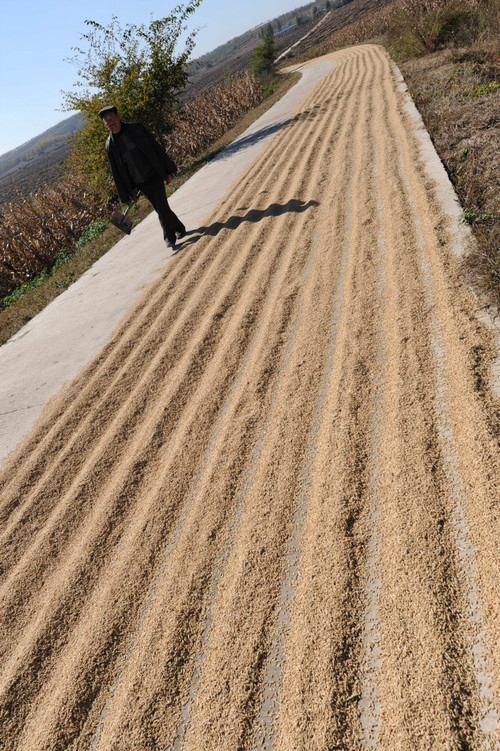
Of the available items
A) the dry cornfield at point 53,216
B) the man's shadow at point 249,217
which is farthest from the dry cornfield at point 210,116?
the man's shadow at point 249,217

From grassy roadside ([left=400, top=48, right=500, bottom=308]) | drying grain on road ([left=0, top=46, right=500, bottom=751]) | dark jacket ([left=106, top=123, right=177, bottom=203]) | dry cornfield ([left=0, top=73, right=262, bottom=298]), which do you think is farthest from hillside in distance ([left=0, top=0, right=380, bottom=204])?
drying grain on road ([left=0, top=46, right=500, bottom=751])

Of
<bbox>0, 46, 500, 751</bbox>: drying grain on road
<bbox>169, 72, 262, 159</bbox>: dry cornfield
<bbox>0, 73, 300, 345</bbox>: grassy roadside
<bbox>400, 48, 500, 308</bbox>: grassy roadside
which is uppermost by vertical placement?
<bbox>169, 72, 262, 159</bbox>: dry cornfield

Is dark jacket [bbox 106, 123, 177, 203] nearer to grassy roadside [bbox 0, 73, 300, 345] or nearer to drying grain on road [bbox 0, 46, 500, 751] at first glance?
grassy roadside [bbox 0, 73, 300, 345]

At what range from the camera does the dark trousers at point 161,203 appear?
5500 millimetres

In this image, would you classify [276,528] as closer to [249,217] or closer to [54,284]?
[249,217]

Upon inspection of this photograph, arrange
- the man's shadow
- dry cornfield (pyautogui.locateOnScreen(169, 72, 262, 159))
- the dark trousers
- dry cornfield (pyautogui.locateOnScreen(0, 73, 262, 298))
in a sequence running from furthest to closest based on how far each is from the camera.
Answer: dry cornfield (pyautogui.locateOnScreen(169, 72, 262, 159)) → dry cornfield (pyautogui.locateOnScreen(0, 73, 262, 298)) → the dark trousers → the man's shadow

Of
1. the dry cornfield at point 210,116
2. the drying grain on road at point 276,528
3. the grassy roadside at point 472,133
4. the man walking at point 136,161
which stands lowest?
the drying grain on road at point 276,528

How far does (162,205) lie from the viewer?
18.6ft

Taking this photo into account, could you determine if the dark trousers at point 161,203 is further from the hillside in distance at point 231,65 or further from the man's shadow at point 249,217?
the hillside in distance at point 231,65

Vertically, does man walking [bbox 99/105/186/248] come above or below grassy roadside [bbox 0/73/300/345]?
above

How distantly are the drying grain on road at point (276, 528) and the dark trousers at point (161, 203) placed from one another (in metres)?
2.42

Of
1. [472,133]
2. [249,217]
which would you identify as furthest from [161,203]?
[472,133]

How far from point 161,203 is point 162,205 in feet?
0.10

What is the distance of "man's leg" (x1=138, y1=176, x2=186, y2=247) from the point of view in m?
5.50
